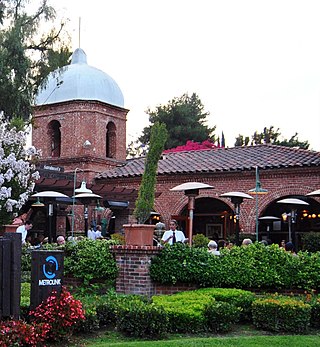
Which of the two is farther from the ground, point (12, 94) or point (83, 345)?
point (12, 94)

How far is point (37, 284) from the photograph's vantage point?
777 centimetres

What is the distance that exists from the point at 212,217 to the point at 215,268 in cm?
1591

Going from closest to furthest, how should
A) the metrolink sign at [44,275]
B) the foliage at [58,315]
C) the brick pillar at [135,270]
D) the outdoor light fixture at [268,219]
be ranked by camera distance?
the foliage at [58,315], the metrolink sign at [44,275], the brick pillar at [135,270], the outdoor light fixture at [268,219]

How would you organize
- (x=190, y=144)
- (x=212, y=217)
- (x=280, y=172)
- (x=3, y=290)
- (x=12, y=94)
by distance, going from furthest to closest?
(x=190, y=144), (x=212, y=217), (x=280, y=172), (x=12, y=94), (x=3, y=290)

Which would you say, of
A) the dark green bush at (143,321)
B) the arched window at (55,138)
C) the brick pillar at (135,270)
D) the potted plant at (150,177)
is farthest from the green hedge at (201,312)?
the arched window at (55,138)

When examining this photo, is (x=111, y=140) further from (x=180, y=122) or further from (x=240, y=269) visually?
(x=240, y=269)

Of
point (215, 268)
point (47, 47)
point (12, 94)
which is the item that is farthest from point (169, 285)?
point (47, 47)

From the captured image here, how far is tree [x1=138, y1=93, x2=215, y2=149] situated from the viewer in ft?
152

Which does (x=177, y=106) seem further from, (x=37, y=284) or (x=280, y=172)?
(x=37, y=284)

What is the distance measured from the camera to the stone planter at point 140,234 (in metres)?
11.3

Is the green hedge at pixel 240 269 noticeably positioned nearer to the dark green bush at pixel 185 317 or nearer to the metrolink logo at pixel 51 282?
the dark green bush at pixel 185 317

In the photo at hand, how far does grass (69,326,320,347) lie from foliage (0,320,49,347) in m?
0.55

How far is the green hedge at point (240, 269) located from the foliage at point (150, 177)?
178cm

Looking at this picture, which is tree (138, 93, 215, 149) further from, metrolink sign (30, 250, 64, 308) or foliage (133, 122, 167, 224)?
metrolink sign (30, 250, 64, 308)
